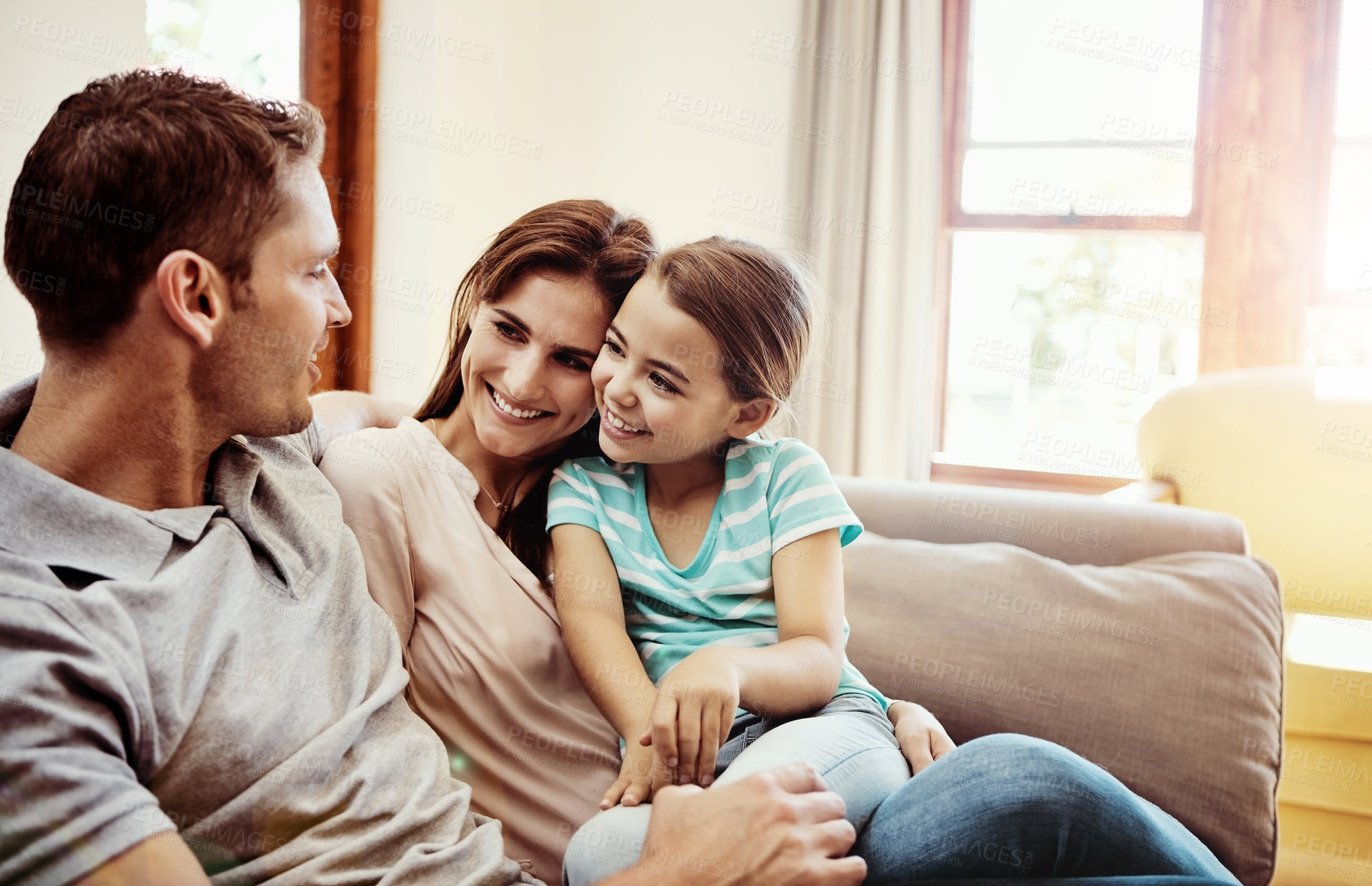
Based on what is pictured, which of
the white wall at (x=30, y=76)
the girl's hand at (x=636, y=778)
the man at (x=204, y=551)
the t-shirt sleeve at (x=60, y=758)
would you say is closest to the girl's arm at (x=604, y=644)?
the girl's hand at (x=636, y=778)

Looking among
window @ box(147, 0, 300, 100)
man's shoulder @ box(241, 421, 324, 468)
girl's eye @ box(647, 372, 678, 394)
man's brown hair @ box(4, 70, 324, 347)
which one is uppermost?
window @ box(147, 0, 300, 100)

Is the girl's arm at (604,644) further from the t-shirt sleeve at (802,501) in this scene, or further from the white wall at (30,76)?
the white wall at (30,76)

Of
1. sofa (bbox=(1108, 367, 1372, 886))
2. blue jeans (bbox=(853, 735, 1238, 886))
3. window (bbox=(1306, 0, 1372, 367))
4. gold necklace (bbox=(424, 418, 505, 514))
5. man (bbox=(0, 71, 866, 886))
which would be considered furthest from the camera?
window (bbox=(1306, 0, 1372, 367))

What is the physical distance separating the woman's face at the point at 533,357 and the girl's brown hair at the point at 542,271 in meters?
0.02

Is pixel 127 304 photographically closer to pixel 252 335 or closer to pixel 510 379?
pixel 252 335

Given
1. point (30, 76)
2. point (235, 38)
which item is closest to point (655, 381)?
point (30, 76)

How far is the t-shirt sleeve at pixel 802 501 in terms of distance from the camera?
1212mm

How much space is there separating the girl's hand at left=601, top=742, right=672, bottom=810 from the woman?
114mm

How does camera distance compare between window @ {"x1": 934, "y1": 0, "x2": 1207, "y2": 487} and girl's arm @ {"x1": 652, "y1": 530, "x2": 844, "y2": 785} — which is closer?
girl's arm @ {"x1": 652, "y1": 530, "x2": 844, "y2": 785}

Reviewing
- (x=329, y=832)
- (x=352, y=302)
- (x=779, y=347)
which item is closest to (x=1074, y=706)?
(x=779, y=347)

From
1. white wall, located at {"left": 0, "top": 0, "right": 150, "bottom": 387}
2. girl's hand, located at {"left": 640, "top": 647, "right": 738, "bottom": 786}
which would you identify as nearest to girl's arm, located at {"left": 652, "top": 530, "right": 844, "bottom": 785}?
girl's hand, located at {"left": 640, "top": 647, "right": 738, "bottom": 786}

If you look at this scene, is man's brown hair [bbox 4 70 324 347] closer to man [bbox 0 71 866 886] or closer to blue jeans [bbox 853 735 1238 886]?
man [bbox 0 71 866 886]

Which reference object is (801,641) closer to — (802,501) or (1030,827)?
(802,501)

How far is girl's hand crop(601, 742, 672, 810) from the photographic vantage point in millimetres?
1026
